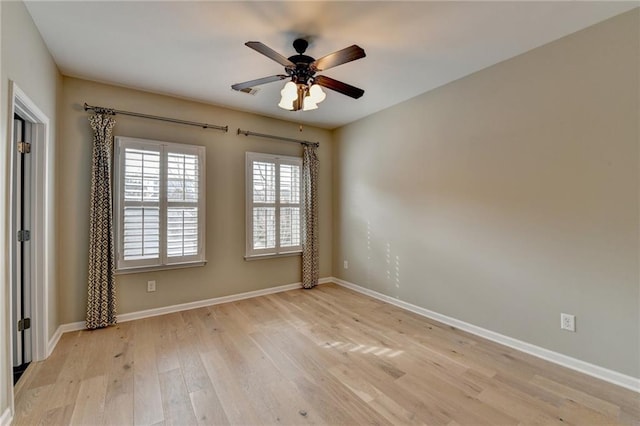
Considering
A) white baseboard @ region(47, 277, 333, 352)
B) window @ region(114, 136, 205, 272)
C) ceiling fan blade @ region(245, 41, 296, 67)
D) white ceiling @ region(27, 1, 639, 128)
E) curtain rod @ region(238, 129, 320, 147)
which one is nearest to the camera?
ceiling fan blade @ region(245, 41, 296, 67)

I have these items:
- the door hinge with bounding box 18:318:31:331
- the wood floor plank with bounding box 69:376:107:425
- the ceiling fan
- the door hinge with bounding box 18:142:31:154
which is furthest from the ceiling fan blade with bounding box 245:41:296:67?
Answer: the door hinge with bounding box 18:318:31:331

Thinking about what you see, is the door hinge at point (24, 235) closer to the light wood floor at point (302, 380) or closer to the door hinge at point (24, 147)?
the door hinge at point (24, 147)

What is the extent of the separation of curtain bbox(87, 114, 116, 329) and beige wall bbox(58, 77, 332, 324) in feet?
0.45

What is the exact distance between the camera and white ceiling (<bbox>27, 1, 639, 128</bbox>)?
2.03m

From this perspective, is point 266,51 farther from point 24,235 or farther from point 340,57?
point 24,235

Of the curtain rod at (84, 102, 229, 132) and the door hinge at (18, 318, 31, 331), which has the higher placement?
the curtain rod at (84, 102, 229, 132)

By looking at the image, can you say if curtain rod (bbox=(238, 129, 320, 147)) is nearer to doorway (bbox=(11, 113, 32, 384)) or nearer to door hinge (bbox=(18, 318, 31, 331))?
doorway (bbox=(11, 113, 32, 384))

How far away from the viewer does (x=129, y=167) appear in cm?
327

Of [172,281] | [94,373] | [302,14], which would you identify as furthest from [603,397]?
[172,281]

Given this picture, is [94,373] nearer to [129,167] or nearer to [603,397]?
[129,167]

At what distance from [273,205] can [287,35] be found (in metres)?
2.46

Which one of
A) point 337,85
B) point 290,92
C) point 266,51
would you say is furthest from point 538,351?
point 266,51

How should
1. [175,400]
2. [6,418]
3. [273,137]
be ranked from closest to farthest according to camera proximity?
[6,418], [175,400], [273,137]

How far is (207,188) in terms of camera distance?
3.79 meters
